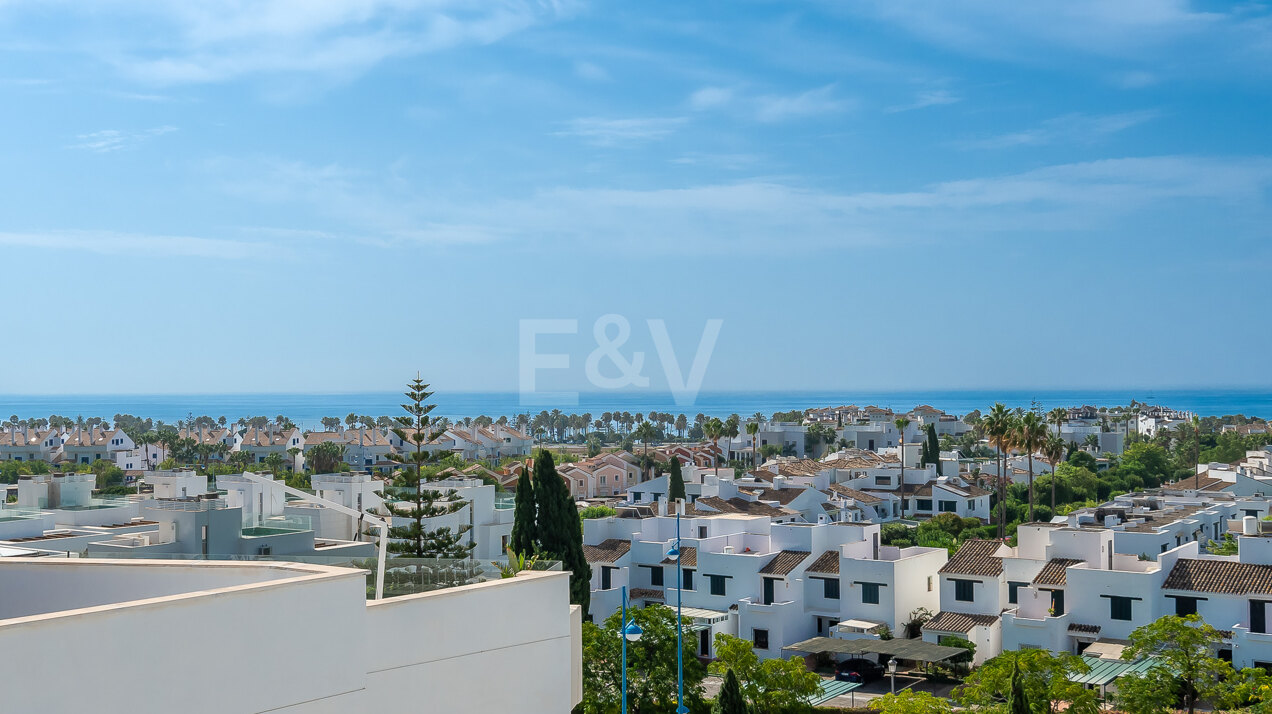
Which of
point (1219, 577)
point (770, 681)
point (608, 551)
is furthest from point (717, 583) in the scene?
point (1219, 577)

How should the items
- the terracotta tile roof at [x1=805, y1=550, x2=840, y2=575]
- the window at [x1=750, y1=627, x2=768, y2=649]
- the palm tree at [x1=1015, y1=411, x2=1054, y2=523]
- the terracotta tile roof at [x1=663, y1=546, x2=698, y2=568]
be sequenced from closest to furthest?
the window at [x1=750, y1=627, x2=768, y2=649], the terracotta tile roof at [x1=805, y1=550, x2=840, y2=575], the terracotta tile roof at [x1=663, y1=546, x2=698, y2=568], the palm tree at [x1=1015, y1=411, x2=1054, y2=523]

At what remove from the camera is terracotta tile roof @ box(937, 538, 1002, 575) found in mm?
30203

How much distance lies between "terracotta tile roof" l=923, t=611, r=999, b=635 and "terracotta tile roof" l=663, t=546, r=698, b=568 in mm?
7518

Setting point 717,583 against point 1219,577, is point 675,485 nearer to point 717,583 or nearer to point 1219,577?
point 717,583

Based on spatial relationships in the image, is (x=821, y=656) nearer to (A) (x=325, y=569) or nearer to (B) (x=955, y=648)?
(B) (x=955, y=648)

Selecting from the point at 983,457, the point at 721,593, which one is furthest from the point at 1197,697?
the point at 983,457

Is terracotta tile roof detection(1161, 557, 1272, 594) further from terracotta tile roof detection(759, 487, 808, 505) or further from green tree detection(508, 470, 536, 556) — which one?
terracotta tile roof detection(759, 487, 808, 505)

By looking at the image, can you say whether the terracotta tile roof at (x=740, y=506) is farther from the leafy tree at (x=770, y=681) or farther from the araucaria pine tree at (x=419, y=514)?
the leafy tree at (x=770, y=681)

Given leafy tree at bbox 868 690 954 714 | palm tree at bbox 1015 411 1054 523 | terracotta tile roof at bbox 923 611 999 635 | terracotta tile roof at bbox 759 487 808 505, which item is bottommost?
terracotta tile roof at bbox 923 611 999 635

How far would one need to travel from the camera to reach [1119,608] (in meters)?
26.8

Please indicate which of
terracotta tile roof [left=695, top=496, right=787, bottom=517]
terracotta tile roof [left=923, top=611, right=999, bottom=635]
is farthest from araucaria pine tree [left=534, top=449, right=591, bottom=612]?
terracotta tile roof [left=695, top=496, right=787, bottom=517]

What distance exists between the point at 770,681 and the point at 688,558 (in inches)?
458

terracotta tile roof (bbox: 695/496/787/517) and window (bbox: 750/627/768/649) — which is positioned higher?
terracotta tile roof (bbox: 695/496/787/517)

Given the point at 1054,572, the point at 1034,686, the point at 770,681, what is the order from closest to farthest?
the point at 1034,686
the point at 770,681
the point at 1054,572
